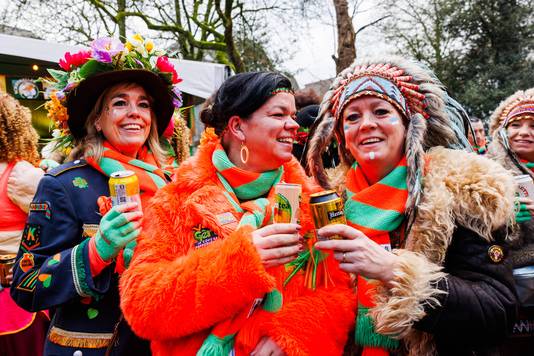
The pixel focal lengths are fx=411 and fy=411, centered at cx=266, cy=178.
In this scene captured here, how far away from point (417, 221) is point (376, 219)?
0.17 m

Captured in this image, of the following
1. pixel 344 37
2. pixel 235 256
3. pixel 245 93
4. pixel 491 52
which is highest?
pixel 491 52

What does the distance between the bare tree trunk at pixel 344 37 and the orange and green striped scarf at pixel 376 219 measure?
15.9ft

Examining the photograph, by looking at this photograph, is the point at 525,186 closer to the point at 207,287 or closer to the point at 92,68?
the point at 207,287

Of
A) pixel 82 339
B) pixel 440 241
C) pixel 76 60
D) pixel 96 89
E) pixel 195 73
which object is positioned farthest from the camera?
pixel 195 73

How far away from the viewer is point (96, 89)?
7.71 ft

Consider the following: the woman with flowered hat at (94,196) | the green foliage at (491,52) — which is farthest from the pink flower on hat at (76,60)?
the green foliage at (491,52)

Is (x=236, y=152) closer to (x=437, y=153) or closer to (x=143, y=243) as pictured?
(x=143, y=243)

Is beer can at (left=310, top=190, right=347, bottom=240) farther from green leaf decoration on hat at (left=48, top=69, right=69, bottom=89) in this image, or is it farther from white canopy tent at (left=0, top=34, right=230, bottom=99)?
white canopy tent at (left=0, top=34, right=230, bottom=99)

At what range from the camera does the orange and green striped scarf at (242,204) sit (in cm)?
167

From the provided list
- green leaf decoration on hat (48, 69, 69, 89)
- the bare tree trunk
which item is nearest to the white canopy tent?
the bare tree trunk

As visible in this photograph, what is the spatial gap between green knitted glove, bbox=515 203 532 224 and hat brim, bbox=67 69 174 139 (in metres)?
2.04

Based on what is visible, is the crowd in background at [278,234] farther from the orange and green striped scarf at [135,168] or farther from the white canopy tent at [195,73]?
the white canopy tent at [195,73]

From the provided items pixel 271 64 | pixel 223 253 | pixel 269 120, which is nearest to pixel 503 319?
pixel 223 253

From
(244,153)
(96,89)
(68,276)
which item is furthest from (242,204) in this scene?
(96,89)
